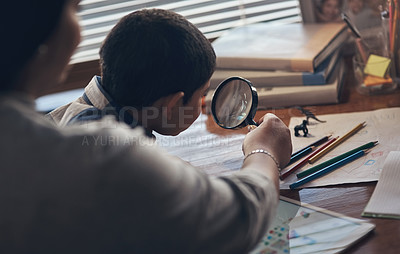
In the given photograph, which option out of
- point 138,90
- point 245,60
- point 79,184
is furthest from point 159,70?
point 245,60

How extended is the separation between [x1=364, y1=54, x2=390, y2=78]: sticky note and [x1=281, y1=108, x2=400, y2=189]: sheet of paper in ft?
0.60

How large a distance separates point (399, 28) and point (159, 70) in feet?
2.94

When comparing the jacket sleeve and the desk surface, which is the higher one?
the jacket sleeve

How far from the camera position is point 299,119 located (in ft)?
5.67

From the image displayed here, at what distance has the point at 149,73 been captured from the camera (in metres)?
1.27

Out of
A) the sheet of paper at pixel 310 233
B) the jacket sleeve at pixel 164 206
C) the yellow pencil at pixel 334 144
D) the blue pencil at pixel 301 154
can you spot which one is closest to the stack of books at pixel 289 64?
the yellow pencil at pixel 334 144

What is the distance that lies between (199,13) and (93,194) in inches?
71.3

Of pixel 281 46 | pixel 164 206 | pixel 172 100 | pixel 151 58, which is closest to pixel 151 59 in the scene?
pixel 151 58

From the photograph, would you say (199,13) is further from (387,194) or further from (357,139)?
(387,194)

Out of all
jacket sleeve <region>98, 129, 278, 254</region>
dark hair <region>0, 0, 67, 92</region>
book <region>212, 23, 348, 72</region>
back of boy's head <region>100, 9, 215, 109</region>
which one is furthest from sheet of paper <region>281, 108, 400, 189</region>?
dark hair <region>0, 0, 67, 92</region>

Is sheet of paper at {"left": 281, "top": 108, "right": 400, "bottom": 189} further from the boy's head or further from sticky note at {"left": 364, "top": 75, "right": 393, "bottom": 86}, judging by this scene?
the boy's head

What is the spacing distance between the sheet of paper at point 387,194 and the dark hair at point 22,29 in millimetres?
753

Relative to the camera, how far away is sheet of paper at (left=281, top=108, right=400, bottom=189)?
1335mm

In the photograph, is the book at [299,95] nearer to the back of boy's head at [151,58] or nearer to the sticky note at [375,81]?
the sticky note at [375,81]
